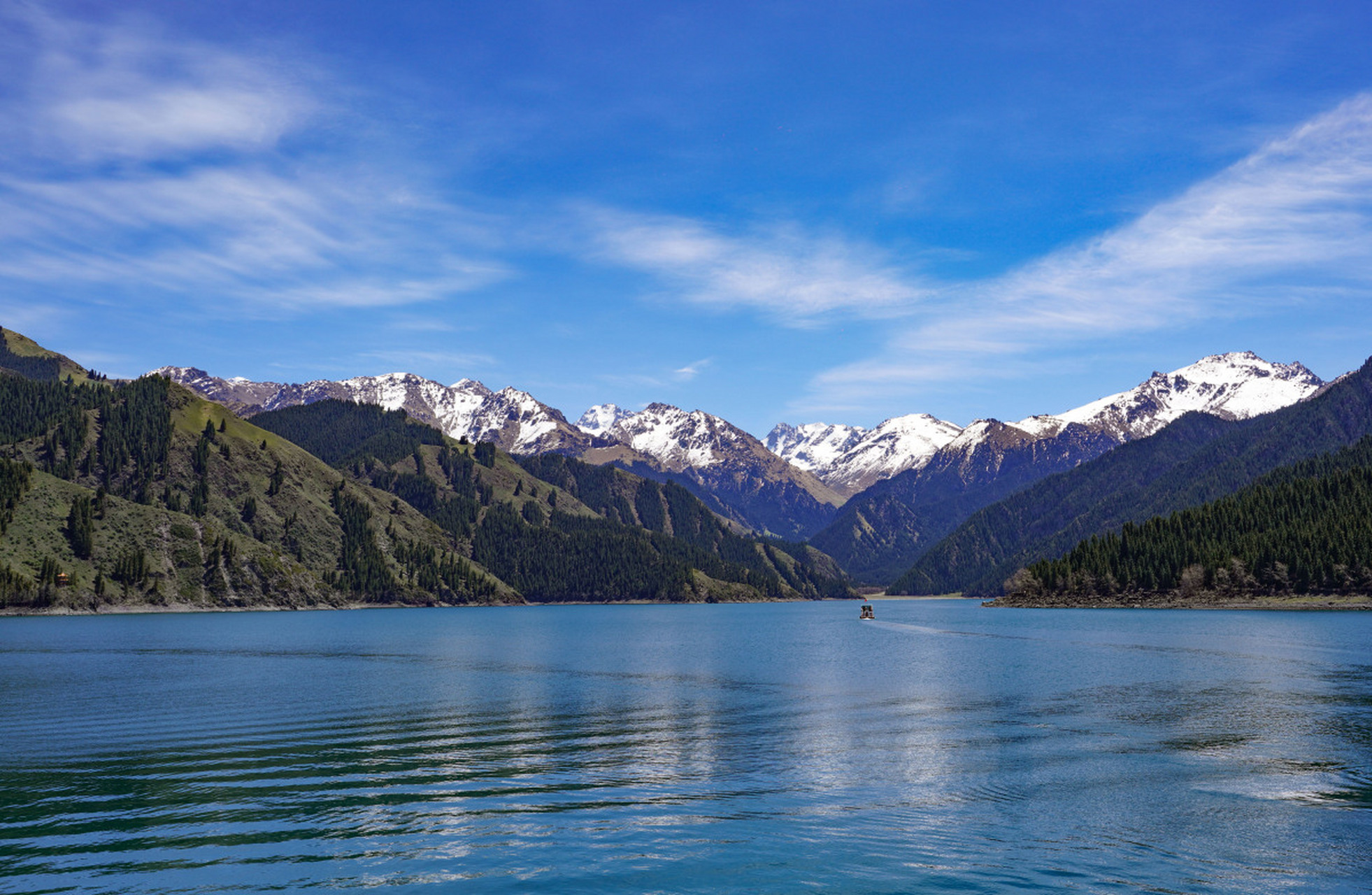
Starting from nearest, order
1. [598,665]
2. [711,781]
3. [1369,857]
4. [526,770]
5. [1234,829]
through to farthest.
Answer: [1369,857] < [1234,829] < [711,781] < [526,770] < [598,665]

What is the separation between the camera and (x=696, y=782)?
42.2m

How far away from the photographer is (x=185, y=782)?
42812 mm

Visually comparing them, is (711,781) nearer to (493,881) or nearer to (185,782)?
(493,881)

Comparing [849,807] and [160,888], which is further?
[849,807]

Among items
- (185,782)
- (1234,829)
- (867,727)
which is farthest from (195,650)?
(1234,829)

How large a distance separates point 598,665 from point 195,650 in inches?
2678

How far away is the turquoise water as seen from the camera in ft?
94.9

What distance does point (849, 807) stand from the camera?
→ 37.0 meters

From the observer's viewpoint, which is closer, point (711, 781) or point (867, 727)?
point (711, 781)

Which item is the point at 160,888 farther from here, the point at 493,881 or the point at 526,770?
the point at 526,770

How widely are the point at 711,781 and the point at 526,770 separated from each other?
966 centimetres

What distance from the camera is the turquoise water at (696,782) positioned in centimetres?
2892

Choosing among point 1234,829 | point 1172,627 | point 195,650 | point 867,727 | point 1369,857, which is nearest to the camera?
point 1369,857

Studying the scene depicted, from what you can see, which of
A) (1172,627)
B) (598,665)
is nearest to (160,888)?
(598,665)
